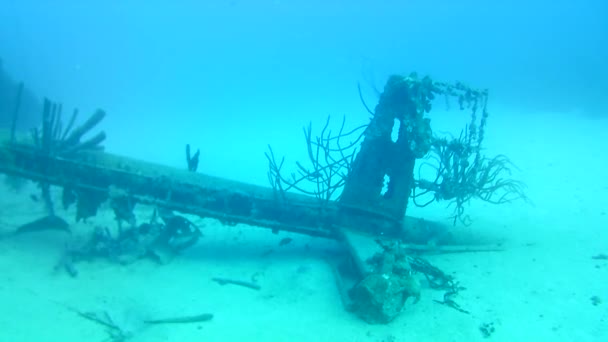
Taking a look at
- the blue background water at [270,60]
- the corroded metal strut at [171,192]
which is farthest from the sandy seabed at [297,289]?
the blue background water at [270,60]

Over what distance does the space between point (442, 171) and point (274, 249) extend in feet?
11.0

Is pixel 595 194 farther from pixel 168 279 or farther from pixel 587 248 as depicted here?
pixel 168 279

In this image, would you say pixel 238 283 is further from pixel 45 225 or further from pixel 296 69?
pixel 296 69

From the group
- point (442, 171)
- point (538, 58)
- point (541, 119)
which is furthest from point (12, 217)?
point (538, 58)

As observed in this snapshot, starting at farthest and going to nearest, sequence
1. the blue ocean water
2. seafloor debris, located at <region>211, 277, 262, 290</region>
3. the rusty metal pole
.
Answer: the blue ocean water → the rusty metal pole → seafloor debris, located at <region>211, 277, 262, 290</region>

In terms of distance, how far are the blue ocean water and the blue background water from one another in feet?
1.02

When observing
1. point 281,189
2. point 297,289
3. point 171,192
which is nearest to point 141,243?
point 171,192

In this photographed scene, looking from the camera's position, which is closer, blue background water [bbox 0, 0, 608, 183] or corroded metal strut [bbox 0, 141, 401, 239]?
corroded metal strut [bbox 0, 141, 401, 239]

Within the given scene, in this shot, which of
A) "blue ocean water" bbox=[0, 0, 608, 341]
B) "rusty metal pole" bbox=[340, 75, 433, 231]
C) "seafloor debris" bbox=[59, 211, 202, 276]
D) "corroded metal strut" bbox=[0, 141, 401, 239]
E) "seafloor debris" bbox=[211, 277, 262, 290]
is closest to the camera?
"seafloor debris" bbox=[211, 277, 262, 290]

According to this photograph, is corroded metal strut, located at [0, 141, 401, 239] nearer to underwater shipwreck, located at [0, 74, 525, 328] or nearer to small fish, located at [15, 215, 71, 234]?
underwater shipwreck, located at [0, 74, 525, 328]

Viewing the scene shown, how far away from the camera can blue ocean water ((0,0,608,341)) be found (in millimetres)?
19109

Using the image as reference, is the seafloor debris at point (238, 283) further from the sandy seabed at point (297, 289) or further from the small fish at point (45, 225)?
the small fish at point (45, 225)

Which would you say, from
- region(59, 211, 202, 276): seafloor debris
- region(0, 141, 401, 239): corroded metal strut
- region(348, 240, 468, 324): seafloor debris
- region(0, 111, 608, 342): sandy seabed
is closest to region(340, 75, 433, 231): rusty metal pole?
region(0, 141, 401, 239): corroded metal strut

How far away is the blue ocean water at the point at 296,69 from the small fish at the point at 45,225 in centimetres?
552
